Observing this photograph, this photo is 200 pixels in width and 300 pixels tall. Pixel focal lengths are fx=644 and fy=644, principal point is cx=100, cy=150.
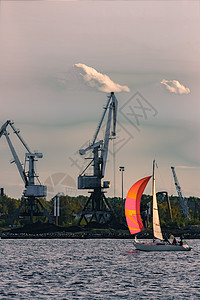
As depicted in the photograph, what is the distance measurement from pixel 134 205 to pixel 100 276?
37.3 metres

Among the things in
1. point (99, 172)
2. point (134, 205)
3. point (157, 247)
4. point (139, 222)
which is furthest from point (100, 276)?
point (99, 172)

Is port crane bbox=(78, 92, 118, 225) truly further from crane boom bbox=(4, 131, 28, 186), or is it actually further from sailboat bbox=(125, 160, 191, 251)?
sailboat bbox=(125, 160, 191, 251)

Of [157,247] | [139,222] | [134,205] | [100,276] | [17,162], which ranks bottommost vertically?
[100,276]

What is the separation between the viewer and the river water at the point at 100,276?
5400cm

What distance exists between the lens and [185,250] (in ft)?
334

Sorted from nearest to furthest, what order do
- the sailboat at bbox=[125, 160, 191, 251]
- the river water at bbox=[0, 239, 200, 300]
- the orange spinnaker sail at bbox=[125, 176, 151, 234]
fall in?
the river water at bbox=[0, 239, 200, 300] < the sailboat at bbox=[125, 160, 191, 251] < the orange spinnaker sail at bbox=[125, 176, 151, 234]

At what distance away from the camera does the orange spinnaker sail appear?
10238cm

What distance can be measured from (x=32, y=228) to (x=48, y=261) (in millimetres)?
95655

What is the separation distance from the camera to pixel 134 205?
103500mm

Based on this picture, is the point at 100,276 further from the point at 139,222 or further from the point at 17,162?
the point at 17,162

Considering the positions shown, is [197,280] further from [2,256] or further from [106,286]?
[2,256]

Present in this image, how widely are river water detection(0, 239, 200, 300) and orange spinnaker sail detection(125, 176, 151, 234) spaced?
615 centimetres

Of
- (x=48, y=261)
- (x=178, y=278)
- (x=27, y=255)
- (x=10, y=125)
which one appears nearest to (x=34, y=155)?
(x=10, y=125)

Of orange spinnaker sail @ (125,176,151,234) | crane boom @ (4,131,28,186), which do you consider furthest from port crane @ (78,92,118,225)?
orange spinnaker sail @ (125,176,151,234)
